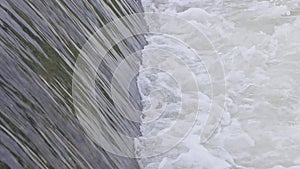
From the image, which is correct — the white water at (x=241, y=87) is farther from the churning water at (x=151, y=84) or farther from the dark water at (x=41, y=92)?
the dark water at (x=41, y=92)

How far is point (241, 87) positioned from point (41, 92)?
8.98ft

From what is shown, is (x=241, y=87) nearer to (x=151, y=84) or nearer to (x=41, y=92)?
(x=151, y=84)

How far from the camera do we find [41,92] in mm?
3248

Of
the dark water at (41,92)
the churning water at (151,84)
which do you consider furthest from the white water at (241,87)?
the dark water at (41,92)

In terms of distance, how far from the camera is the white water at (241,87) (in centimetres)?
462

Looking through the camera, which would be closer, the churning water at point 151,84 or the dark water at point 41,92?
the dark water at point 41,92

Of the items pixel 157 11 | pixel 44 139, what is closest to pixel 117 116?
pixel 44 139

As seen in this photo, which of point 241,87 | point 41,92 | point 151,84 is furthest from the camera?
point 241,87

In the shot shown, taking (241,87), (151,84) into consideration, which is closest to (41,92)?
(151,84)

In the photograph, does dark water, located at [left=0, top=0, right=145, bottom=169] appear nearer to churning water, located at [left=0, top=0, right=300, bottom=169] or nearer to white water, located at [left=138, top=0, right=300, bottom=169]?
churning water, located at [left=0, top=0, right=300, bottom=169]

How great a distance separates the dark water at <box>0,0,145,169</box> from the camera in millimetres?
2914

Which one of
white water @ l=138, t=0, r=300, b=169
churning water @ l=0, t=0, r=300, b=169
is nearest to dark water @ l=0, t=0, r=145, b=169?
churning water @ l=0, t=0, r=300, b=169

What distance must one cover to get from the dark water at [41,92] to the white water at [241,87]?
0.87 metres

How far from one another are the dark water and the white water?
873mm
